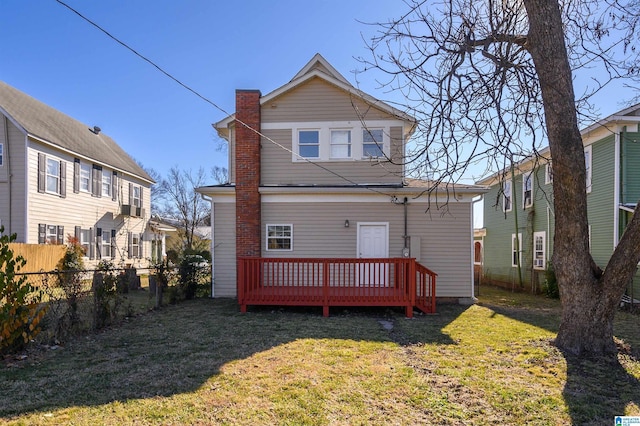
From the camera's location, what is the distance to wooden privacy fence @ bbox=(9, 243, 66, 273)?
42.8 feet

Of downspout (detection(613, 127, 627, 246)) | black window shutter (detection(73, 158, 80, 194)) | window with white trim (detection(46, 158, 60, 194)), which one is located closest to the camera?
downspout (detection(613, 127, 627, 246))

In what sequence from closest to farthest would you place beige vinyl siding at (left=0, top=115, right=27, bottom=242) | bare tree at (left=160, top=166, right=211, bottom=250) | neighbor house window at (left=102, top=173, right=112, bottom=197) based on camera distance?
beige vinyl siding at (left=0, top=115, right=27, bottom=242)
neighbor house window at (left=102, top=173, right=112, bottom=197)
bare tree at (left=160, top=166, right=211, bottom=250)

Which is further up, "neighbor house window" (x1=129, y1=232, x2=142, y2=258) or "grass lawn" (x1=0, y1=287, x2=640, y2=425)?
"neighbor house window" (x1=129, y1=232, x2=142, y2=258)

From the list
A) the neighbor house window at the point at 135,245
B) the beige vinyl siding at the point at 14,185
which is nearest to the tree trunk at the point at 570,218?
the beige vinyl siding at the point at 14,185

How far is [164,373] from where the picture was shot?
4703mm

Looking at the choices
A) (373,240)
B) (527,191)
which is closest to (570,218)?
(373,240)

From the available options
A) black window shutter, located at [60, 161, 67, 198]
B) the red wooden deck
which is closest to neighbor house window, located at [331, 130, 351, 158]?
the red wooden deck

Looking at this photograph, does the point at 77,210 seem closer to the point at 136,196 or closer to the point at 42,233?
the point at 42,233

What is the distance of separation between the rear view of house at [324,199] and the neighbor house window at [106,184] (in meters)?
11.2

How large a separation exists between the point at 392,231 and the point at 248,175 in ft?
14.4

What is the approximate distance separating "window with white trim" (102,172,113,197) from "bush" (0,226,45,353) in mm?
15169

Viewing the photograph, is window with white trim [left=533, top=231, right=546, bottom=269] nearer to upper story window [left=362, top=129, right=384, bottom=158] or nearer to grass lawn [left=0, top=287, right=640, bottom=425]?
grass lawn [left=0, top=287, right=640, bottom=425]

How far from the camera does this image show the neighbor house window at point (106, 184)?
18953 mm

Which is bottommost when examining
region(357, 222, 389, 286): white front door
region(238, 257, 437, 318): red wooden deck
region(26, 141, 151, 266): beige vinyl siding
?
region(238, 257, 437, 318): red wooden deck
